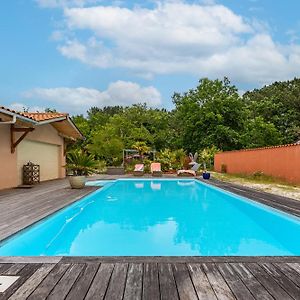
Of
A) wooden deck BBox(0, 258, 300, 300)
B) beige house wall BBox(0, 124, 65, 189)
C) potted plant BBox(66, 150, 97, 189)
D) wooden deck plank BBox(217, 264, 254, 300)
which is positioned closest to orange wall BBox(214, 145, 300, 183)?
potted plant BBox(66, 150, 97, 189)

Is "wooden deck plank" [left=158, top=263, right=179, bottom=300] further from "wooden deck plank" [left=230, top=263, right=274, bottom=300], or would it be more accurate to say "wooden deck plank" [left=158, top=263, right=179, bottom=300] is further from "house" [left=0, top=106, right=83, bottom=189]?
"house" [left=0, top=106, right=83, bottom=189]

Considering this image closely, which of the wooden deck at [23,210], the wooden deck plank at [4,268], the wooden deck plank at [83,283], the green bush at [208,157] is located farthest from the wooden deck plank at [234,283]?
the green bush at [208,157]

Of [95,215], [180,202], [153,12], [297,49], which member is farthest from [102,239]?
[297,49]

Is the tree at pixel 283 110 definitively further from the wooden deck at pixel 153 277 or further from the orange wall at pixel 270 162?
the wooden deck at pixel 153 277

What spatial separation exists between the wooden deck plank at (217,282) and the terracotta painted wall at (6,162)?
32.0 feet

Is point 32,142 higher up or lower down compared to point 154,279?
higher up

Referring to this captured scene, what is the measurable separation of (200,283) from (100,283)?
867 mm

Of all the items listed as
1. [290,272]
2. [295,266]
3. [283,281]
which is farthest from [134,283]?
[295,266]

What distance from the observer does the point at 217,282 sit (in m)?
3.02

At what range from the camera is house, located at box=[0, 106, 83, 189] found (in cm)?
1156

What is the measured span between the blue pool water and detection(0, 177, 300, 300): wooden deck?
1171mm

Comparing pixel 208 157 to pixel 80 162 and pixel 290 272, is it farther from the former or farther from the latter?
pixel 290 272

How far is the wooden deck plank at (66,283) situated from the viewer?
9.00ft

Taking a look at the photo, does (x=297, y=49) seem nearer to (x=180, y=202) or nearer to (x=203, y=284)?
(x=180, y=202)
